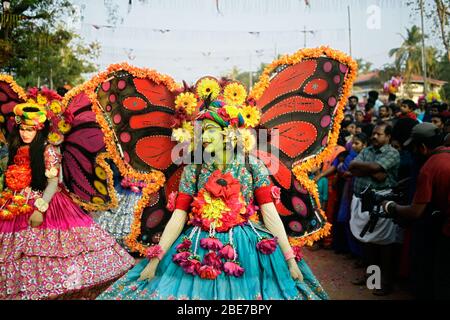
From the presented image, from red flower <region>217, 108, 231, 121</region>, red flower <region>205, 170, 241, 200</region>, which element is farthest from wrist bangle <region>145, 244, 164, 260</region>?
red flower <region>217, 108, 231, 121</region>

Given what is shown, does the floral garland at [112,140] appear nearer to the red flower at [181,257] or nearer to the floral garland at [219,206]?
the floral garland at [219,206]

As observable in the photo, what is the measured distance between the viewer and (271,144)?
153 inches

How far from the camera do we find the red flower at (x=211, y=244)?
3.25 metres

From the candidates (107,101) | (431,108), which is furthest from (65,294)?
(431,108)

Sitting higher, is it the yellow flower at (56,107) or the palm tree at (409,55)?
the palm tree at (409,55)

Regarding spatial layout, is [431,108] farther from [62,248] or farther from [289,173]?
[62,248]

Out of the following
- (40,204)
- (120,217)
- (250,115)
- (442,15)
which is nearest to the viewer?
(250,115)

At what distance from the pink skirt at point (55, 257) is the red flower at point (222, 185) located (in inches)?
75.4

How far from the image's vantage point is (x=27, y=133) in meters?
4.70

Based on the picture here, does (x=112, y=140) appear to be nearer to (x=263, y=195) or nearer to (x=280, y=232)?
(x=263, y=195)

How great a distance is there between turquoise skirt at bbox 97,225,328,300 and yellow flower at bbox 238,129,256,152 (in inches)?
23.1

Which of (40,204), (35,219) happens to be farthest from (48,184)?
(35,219)

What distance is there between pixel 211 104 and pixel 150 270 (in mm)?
1250

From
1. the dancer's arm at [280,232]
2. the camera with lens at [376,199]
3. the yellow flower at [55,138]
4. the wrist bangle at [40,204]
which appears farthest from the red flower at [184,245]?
the yellow flower at [55,138]
